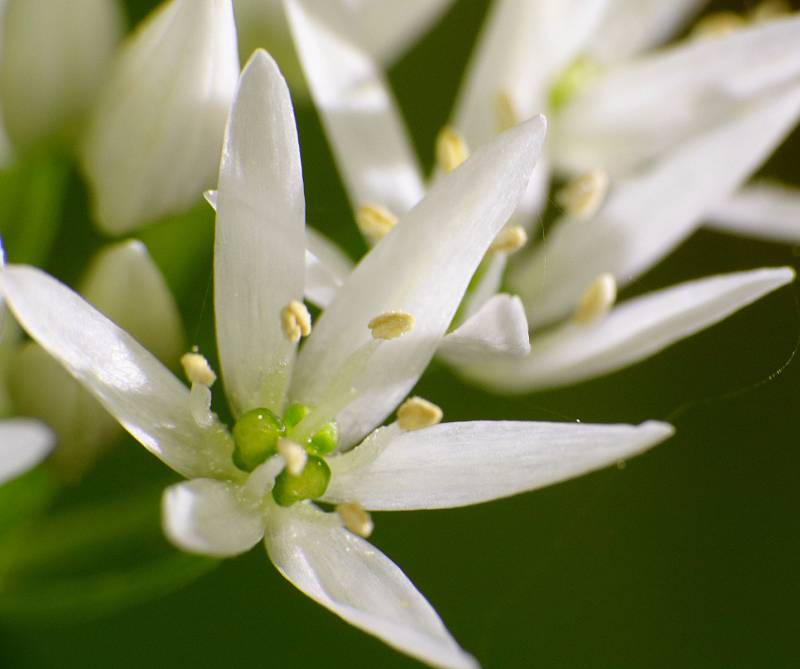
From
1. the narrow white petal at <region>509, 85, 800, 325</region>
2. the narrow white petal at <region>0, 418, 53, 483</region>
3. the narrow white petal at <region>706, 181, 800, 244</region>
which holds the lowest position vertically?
the narrow white petal at <region>706, 181, 800, 244</region>

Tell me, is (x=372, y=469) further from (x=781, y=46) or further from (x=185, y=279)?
(x=781, y=46)

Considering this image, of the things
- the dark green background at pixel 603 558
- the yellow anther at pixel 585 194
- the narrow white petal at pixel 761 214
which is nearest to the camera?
the yellow anther at pixel 585 194

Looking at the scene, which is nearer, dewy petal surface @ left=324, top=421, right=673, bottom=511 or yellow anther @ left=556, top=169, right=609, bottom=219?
Answer: dewy petal surface @ left=324, top=421, right=673, bottom=511

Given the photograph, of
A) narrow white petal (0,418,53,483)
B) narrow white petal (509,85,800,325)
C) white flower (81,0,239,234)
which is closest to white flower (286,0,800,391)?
narrow white petal (509,85,800,325)

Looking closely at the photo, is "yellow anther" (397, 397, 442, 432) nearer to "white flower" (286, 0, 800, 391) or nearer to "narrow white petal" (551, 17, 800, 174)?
"white flower" (286, 0, 800, 391)

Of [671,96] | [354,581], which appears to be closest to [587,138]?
[671,96]

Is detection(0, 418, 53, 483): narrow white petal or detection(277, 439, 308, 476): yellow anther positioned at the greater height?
detection(0, 418, 53, 483): narrow white petal

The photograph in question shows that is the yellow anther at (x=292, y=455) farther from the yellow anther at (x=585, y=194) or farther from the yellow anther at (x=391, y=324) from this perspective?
the yellow anther at (x=585, y=194)

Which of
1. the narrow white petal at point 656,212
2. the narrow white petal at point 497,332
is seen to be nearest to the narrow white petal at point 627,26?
the narrow white petal at point 656,212
